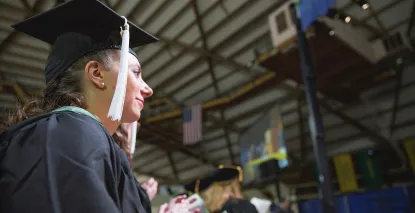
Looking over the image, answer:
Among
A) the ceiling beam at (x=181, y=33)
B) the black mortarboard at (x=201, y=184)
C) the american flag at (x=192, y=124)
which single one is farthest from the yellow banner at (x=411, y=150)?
the black mortarboard at (x=201, y=184)

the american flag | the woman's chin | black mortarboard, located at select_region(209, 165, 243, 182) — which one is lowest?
black mortarboard, located at select_region(209, 165, 243, 182)

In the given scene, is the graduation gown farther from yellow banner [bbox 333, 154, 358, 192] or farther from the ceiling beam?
yellow banner [bbox 333, 154, 358, 192]

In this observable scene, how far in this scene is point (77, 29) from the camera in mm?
1144

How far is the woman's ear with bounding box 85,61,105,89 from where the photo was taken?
3.45 feet

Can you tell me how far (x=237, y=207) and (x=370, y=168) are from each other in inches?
332

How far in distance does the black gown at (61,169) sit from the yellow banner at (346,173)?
1023 cm

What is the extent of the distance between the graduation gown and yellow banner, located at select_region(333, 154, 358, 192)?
8066mm

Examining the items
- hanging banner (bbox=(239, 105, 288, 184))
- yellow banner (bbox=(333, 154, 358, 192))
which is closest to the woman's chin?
hanging banner (bbox=(239, 105, 288, 184))

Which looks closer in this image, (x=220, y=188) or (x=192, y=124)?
(x=220, y=188)

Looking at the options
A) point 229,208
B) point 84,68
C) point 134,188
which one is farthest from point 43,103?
point 229,208

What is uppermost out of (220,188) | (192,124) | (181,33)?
(181,33)

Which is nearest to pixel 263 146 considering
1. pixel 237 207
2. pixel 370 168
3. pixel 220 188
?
pixel 370 168

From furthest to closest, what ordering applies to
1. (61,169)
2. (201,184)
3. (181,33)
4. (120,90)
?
(181,33)
(201,184)
(120,90)
(61,169)

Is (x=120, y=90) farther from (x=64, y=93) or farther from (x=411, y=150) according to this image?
(x=411, y=150)
